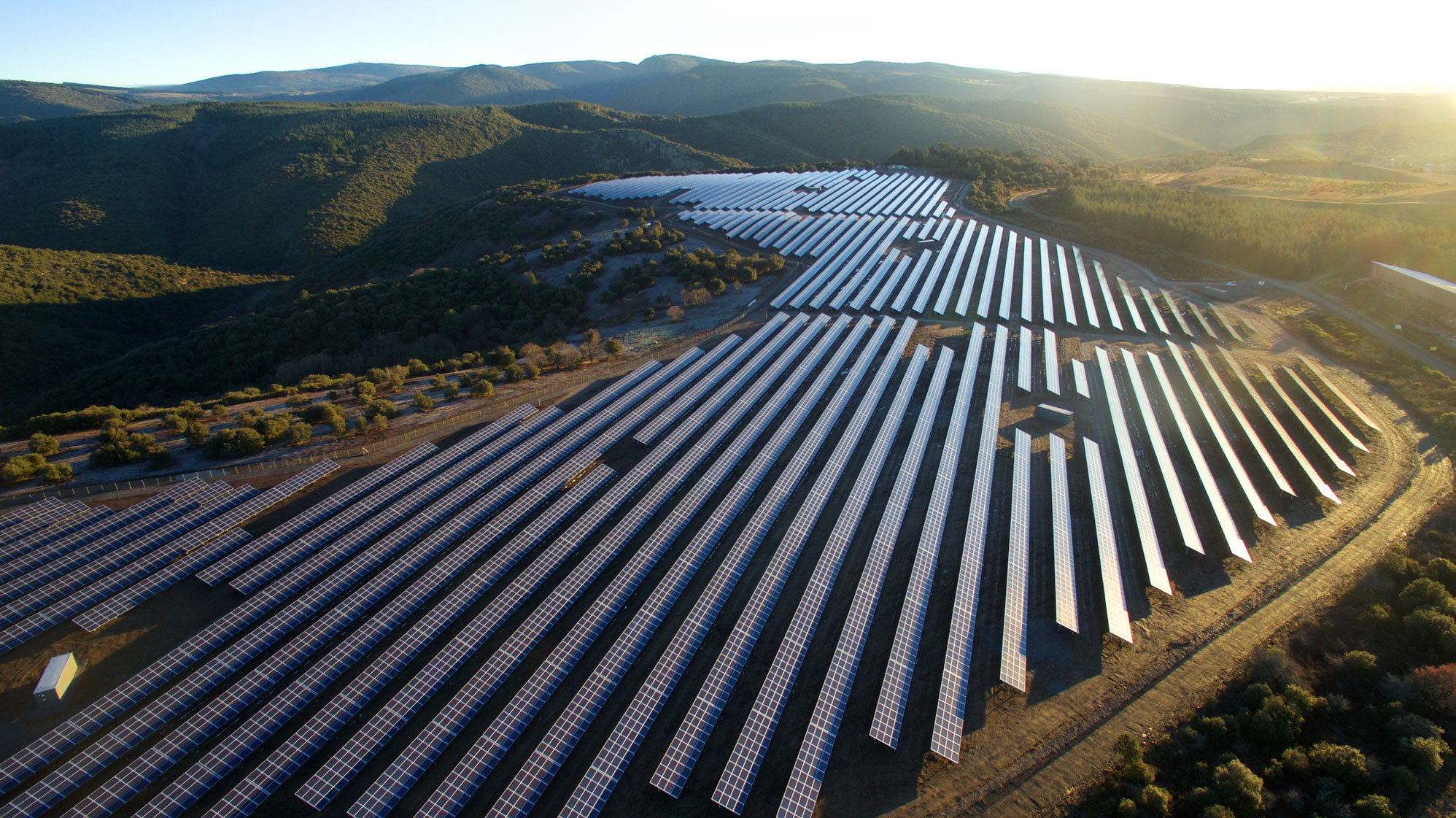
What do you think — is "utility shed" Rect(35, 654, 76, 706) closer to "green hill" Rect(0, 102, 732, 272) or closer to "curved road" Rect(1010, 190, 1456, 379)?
"curved road" Rect(1010, 190, 1456, 379)

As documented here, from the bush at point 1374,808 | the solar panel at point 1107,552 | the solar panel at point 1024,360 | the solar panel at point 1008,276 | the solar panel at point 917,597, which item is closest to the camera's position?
the bush at point 1374,808

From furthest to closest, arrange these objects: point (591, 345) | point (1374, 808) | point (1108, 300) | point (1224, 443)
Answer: point (1108, 300) → point (591, 345) → point (1224, 443) → point (1374, 808)

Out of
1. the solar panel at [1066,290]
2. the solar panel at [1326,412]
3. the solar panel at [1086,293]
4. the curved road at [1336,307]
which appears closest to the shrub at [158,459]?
the solar panel at [1066,290]

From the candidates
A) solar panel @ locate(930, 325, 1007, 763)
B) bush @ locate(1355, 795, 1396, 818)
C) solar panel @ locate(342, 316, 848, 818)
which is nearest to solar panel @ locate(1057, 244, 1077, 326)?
A: solar panel @ locate(930, 325, 1007, 763)

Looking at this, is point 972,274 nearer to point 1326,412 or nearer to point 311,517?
point 1326,412

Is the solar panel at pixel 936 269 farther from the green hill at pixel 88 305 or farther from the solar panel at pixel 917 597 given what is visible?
the green hill at pixel 88 305

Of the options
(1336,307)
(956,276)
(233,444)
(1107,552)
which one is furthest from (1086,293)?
(233,444)

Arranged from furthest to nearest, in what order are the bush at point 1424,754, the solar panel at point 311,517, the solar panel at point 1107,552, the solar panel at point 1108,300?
1. the solar panel at point 1108,300
2. the solar panel at point 311,517
3. the solar panel at point 1107,552
4. the bush at point 1424,754
